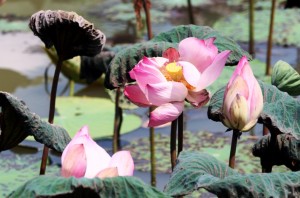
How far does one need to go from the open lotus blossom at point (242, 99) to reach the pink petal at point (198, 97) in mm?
82

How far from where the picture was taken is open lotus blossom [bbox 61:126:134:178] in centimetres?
103

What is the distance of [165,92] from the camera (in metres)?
1.23

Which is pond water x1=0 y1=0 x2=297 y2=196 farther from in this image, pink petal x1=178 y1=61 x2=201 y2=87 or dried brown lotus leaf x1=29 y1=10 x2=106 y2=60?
pink petal x1=178 y1=61 x2=201 y2=87

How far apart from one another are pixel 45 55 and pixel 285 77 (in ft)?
7.06

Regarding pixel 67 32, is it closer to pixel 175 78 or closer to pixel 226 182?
pixel 175 78

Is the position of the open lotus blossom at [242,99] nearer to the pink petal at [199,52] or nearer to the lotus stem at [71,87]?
the pink petal at [199,52]

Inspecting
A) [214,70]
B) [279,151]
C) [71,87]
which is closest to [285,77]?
[279,151]

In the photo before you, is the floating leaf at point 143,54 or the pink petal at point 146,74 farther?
the floating leaf at point 143,54

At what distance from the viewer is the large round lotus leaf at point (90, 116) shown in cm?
267

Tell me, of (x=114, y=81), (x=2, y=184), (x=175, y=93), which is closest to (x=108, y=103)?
(x=2, y=184)

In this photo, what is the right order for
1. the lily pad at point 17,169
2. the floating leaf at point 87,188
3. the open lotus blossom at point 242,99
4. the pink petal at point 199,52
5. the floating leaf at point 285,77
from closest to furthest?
the floating leaf at point 87,188 → the open lotus blossom at point 242,99 → the pink petal at point 199,52 → the floating leaf at point 285,77 → the lily pad at point 17,169

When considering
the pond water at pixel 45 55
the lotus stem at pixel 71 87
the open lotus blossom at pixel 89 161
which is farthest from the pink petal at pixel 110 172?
the lotus stem at pixel 71 87

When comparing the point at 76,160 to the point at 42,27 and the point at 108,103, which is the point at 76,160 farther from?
the point at 108,103

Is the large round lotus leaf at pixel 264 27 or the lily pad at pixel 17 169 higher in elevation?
the lily pad at pixel 17 169
